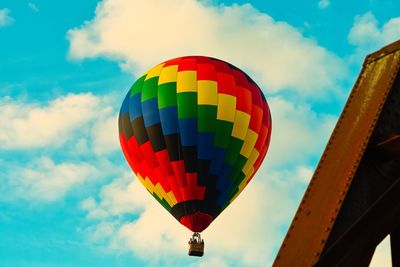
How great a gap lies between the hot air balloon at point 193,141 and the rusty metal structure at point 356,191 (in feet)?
69.9

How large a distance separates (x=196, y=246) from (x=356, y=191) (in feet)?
75.0

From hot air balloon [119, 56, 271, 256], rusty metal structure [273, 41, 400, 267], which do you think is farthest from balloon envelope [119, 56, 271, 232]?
rusty metal structure [273, 41, 400, 267]

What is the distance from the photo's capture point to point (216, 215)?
2675cm

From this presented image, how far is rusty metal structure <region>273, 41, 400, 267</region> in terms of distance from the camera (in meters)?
3.61

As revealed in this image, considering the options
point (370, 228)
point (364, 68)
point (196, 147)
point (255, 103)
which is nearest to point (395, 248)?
point (370, 228)

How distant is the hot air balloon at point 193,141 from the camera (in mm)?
25688

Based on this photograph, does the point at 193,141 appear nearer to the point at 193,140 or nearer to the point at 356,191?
the point at 193,140

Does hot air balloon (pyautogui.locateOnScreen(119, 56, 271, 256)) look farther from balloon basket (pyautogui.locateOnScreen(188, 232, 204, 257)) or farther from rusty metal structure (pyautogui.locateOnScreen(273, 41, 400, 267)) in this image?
rusty metal structure (pyautogui.locateOnScreen(273, 41, 400, 267))

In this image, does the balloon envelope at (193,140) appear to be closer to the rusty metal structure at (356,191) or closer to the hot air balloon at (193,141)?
the hot air balloon at (193,141)

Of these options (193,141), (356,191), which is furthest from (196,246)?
(356,191)

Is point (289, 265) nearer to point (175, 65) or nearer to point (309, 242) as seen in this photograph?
point (309, 242)

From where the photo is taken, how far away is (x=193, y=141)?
25.7 metres

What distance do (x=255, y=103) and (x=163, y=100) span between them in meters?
4.22

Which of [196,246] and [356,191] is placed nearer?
[356,191]
